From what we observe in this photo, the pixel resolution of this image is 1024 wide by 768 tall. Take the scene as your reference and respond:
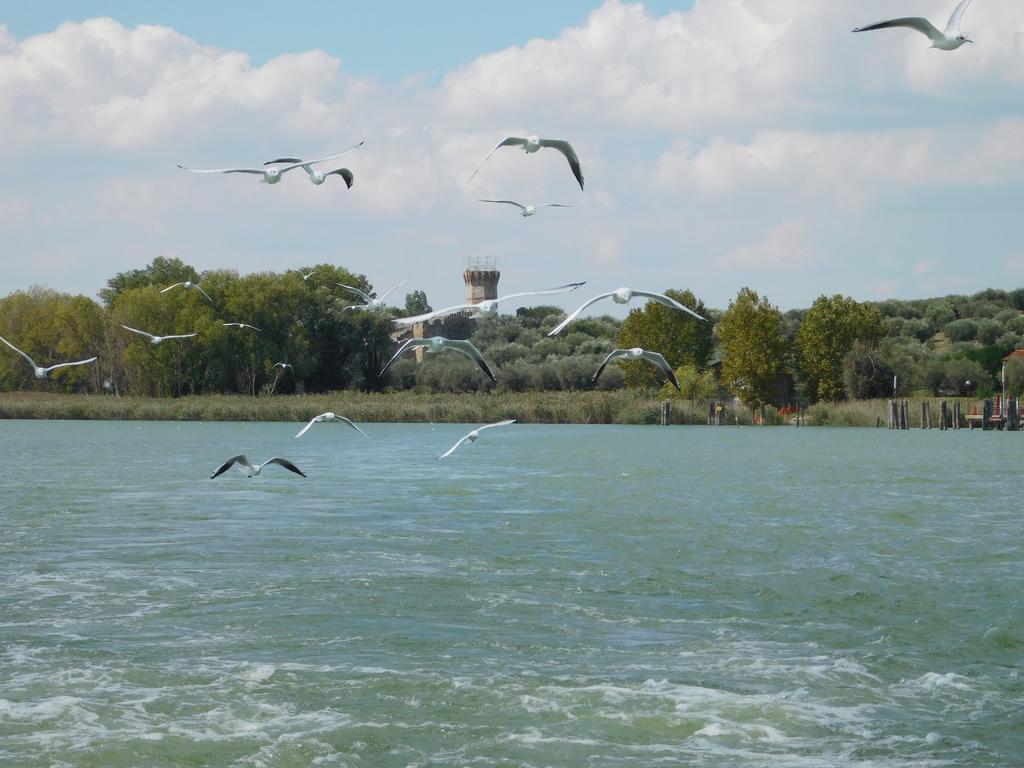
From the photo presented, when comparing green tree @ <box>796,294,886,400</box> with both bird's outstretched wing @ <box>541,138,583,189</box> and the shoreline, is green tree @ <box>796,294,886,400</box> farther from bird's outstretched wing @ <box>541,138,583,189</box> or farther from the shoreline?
bird's outstretched wing @ <box>541,138,583,189</box>

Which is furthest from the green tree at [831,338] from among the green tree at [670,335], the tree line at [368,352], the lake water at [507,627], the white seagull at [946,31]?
the white seagull at [946,31]

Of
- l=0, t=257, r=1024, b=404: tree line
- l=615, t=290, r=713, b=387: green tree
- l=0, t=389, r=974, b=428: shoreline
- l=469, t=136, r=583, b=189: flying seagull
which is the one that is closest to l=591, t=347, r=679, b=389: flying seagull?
l=469, t=136, r=583, b=189: flying seagull

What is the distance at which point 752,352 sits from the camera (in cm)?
8306

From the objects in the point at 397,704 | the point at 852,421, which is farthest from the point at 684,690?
the point at 852,421

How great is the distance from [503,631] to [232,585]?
16.4 ft

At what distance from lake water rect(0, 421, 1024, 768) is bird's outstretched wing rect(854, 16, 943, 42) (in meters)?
6.36

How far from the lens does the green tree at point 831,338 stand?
285ft

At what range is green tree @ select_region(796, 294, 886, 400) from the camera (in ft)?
285

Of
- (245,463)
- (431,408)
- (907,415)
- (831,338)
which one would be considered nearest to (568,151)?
(245,463)

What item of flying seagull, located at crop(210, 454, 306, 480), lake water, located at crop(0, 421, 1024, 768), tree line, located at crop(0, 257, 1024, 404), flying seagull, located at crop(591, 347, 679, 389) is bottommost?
lake water, located at crop(0, 421, 1024, 768)

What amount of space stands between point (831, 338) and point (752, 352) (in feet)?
23.5

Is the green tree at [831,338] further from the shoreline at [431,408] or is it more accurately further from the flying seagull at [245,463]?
the flying seagull at [245,463]

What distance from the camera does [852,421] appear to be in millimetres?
80188

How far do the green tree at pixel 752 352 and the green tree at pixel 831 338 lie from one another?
8.36 feet
